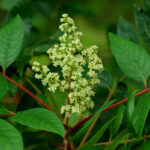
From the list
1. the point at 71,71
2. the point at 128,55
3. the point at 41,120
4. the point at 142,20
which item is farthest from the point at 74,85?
the point at 142,20

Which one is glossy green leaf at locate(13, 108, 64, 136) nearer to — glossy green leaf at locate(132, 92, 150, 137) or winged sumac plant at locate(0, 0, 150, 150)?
winged sumac plant at locate(0, 0, 150, 150)

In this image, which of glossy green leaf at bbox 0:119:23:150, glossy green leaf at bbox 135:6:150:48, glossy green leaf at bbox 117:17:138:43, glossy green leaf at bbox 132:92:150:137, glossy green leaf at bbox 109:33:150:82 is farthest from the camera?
glossy green leaf at bbox 117:17:138:43

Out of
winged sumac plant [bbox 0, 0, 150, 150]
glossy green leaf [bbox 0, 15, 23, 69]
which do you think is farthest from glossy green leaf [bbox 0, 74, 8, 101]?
glossy green leaf [bbox 0, 15, 23, 69]

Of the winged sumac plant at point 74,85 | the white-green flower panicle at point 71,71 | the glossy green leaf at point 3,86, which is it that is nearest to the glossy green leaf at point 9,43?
the winged sumac plant at point 74,85

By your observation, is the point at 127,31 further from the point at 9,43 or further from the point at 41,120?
the point at 41,120

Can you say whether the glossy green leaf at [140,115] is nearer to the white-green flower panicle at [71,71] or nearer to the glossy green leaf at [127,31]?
the white-green flower panicle at [71,71]
